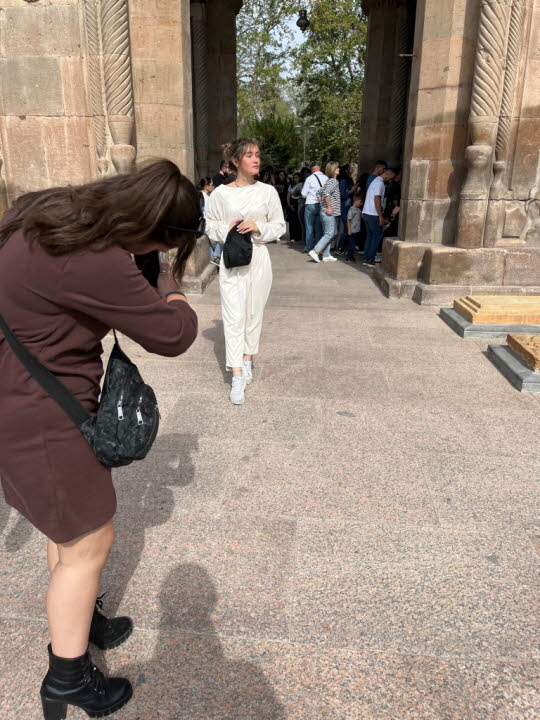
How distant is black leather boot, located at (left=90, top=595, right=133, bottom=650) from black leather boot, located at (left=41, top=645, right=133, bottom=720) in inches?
10.6

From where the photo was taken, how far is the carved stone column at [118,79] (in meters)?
6.99

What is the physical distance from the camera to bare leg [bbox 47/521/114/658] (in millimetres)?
1769

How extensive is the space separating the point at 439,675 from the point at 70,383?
1.60 meters

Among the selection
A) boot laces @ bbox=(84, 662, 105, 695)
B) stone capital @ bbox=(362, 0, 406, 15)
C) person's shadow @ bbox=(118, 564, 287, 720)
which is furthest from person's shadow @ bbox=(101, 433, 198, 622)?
stone capital @ bbox=(362, 0, 406, 15)

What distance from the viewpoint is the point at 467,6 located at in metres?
7.27

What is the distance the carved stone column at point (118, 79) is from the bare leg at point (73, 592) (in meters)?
6.28

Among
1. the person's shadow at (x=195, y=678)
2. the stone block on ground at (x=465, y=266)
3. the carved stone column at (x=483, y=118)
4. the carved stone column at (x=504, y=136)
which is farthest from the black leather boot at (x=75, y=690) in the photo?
the carved stone column at (x=504, y=136)

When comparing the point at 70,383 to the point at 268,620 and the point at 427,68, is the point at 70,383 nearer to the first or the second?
the point at 268,620

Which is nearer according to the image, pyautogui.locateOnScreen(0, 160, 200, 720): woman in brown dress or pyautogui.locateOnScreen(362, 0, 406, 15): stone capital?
pyautogui.locateOnScreen(0, 160, 200, 720): woman in brown dress

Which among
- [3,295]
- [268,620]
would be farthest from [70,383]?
[268,620]

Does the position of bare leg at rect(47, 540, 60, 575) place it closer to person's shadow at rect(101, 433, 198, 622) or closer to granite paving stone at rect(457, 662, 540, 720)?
person's shadow at rect(101, 433, 198, 622)

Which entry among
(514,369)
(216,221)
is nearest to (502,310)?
(514,369)

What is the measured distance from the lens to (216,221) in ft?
15.2

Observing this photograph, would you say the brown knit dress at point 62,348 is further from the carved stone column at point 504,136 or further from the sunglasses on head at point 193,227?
the carved stone column at point 504,136
